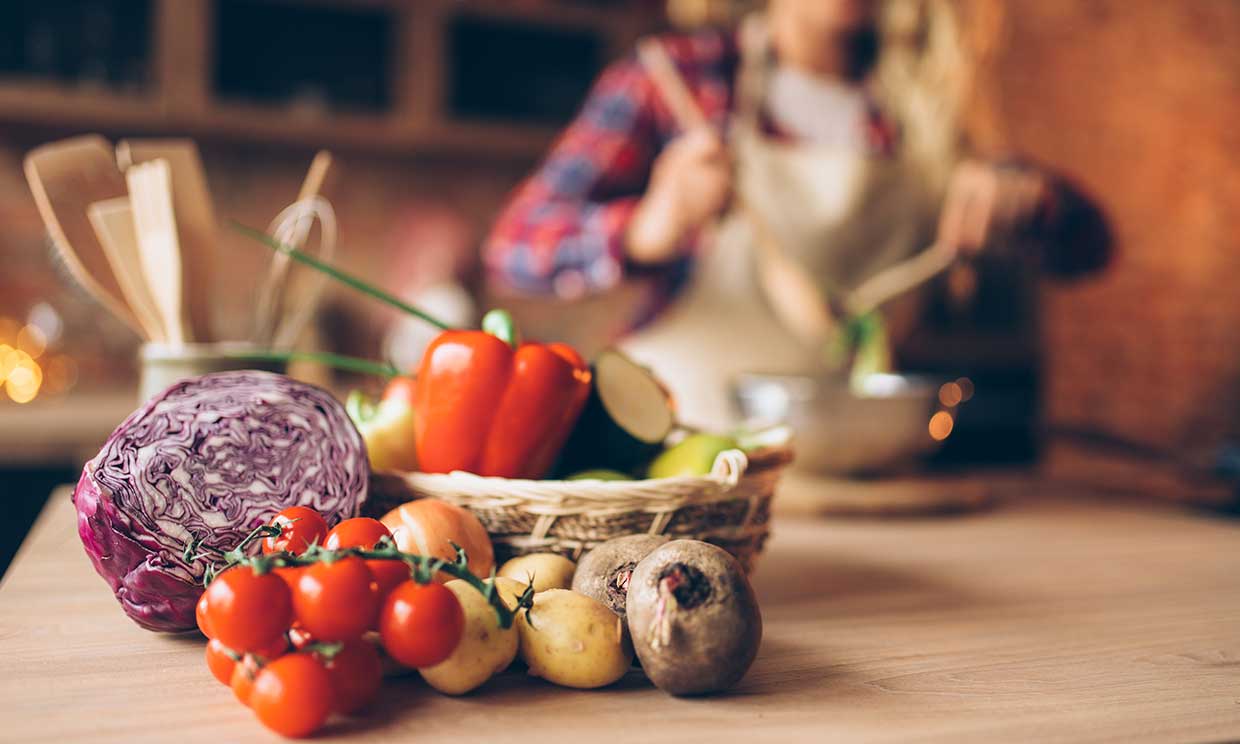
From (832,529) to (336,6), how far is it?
232 centimetres

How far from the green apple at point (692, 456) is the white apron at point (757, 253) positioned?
2.96 feet

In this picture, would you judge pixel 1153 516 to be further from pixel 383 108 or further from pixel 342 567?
pixel 383 108

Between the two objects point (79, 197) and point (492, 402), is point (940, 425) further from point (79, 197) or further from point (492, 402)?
point (79, 197)

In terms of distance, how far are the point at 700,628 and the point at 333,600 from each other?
0.21 m

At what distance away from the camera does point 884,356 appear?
146 cm

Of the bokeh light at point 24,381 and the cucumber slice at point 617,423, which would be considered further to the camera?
the bokeh light at point 24,381

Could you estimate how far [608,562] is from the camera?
0.67 m

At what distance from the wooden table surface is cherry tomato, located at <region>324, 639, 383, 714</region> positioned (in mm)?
14

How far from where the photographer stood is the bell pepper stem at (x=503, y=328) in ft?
2.75

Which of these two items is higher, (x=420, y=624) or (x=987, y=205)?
(x=987, y=205)

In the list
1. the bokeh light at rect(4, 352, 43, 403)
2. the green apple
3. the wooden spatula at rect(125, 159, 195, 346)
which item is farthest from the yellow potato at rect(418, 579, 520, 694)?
the bokeh light at rect(4, 352, 43, 403)

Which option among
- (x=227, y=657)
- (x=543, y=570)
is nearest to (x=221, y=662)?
(x=227, y=657)

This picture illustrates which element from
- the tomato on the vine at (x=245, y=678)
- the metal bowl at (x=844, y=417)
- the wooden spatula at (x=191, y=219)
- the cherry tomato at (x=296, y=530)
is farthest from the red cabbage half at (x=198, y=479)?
the metal bowl at (x=844, y=417)

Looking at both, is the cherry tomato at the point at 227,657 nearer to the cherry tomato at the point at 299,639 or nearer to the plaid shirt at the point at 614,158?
the cherry tomato at the point at 299,639
